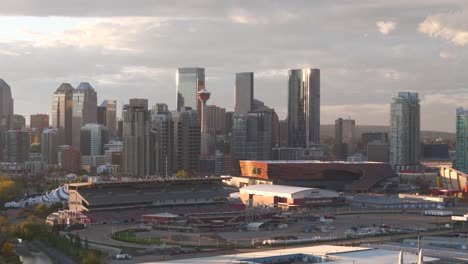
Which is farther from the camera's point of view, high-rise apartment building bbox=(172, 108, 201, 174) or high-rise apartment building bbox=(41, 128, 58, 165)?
high-rise apartment building bbox=(41, 128, 58, 165)

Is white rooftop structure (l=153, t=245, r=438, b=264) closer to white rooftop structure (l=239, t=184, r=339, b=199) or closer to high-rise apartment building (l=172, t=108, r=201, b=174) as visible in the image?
white rooftop structure (l=239, t=184, r=339, b=199)

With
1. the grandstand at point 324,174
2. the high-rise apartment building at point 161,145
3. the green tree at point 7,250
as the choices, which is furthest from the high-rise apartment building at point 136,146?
the green tree at point 7,250

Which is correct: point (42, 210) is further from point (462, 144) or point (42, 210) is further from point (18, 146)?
point (18, 146)

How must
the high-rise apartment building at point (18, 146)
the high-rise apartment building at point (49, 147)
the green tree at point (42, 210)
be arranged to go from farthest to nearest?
1. the high-rise apartment building at point (49, 147)
2. the high-rise apartment building at point (18, 146)
3. the green tree at point (42, 210)

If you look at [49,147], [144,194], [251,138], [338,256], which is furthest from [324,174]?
[49,147]

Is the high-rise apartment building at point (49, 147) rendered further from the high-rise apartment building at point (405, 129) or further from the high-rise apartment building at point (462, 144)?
the high-rise apartment building at point (462, 144)

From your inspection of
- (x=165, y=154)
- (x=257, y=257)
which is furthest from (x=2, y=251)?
(x=165, y=154)

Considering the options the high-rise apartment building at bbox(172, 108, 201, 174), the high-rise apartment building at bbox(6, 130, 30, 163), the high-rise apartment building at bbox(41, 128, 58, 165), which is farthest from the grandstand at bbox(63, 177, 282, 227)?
the high-rise apartment building at bbox(41, 128, 58, 165)
